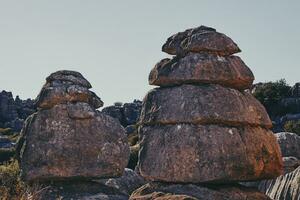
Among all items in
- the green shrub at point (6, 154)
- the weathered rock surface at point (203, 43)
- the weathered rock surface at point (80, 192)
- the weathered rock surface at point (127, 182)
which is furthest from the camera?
the green shrub at point (6, 154)

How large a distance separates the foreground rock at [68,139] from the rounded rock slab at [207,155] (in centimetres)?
356

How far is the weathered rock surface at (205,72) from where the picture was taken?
18656 millimetres

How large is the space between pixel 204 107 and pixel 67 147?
6414 millimetres

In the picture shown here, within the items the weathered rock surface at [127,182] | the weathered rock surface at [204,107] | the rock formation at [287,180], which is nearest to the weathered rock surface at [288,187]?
the rock formation at [287,180]

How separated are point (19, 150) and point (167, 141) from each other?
7.31m

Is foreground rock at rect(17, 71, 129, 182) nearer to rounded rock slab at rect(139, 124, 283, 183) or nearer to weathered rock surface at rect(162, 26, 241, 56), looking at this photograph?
rounded rock slab at rect(139, 124, 283, 183)

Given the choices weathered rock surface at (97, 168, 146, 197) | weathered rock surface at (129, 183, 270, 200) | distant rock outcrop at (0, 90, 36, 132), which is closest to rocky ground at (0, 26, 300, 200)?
weathered rock surface at (129, 183, 270, 200)

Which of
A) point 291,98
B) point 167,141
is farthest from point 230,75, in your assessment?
point 291,98

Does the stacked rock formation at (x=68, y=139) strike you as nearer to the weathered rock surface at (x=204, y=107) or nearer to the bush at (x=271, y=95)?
the weathered rock surface at (x=204, y=107)

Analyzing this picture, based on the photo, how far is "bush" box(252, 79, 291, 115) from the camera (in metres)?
76.9

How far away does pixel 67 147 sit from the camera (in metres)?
21.2

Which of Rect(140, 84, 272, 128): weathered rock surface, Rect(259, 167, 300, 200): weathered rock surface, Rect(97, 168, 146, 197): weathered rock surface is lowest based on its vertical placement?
Rect(97, 168, 146, 197): weathered rock surface

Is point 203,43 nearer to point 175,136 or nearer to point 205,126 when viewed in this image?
point 205,126

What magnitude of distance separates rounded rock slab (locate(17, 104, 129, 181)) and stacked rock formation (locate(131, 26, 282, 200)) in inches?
125
